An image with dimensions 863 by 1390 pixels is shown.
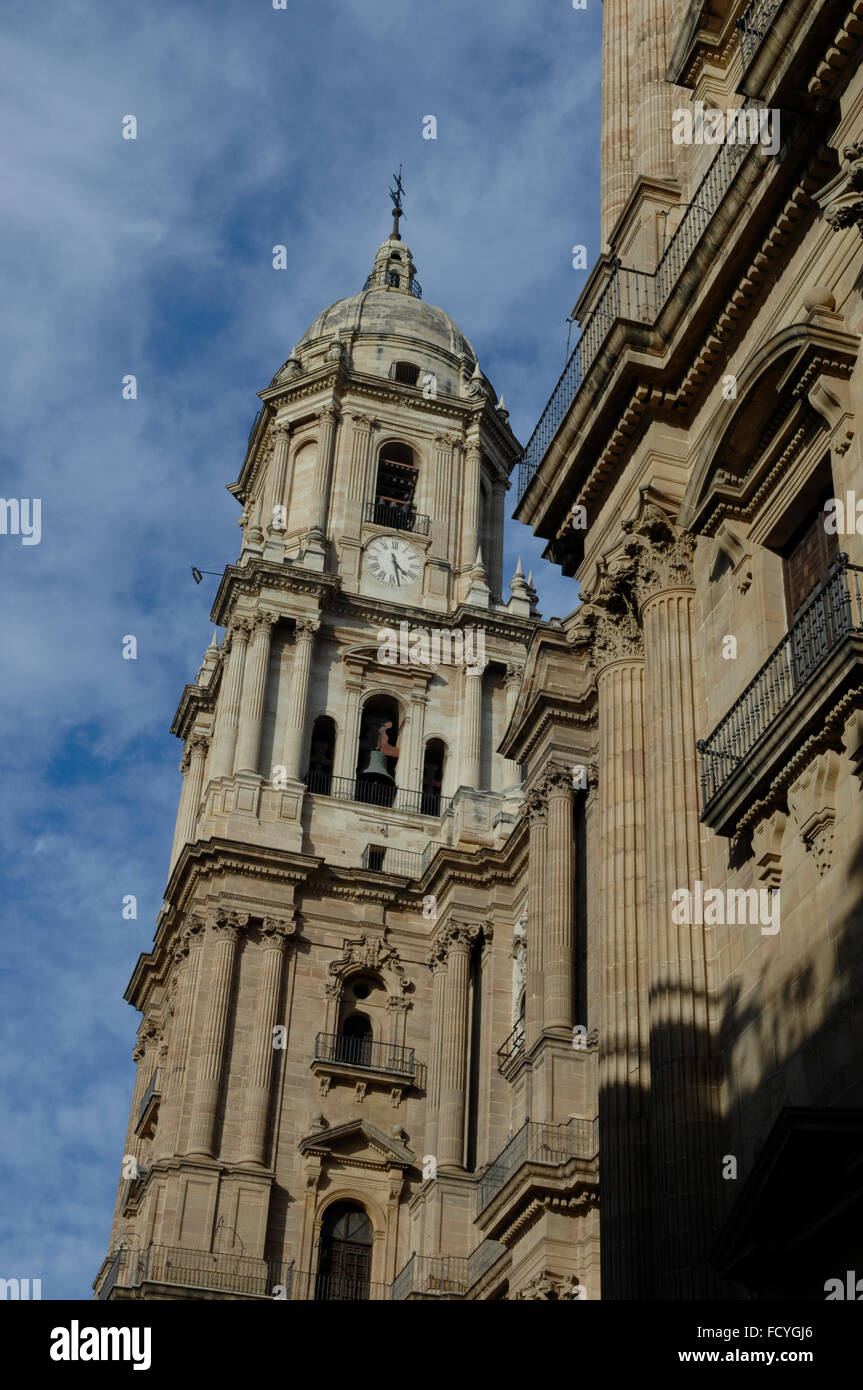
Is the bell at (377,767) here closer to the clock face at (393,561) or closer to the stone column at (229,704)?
the stone column at (229,704)

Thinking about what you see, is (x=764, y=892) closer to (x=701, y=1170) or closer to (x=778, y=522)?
(x=701, y=1170)

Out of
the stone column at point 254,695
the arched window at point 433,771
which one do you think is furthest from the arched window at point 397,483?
the arched window at point 433,771

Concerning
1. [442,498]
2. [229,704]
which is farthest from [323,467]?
[229,704]

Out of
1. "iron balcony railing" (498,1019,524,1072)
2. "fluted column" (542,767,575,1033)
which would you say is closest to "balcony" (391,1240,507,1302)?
"iron balcony railing" (498,1019,524,1072)

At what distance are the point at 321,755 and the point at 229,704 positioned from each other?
2.85m

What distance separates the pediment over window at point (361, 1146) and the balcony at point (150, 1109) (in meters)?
4.93

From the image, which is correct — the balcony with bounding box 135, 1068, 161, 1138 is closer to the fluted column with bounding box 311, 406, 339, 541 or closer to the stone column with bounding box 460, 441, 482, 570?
the fluted column with bounding box 311, 406, 339, 541

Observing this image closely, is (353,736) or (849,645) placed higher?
(353,736)

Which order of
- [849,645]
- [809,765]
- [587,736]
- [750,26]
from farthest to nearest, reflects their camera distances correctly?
1. [587,736]
2. [750,26]
3. [809,765]
4. [849,645]

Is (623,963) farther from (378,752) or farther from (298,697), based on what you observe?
(378,752)

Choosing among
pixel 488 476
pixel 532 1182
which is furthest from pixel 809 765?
pixel 488 476

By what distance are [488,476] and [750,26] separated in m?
39.1

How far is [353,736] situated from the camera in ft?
162

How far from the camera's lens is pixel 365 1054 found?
44000 mm
